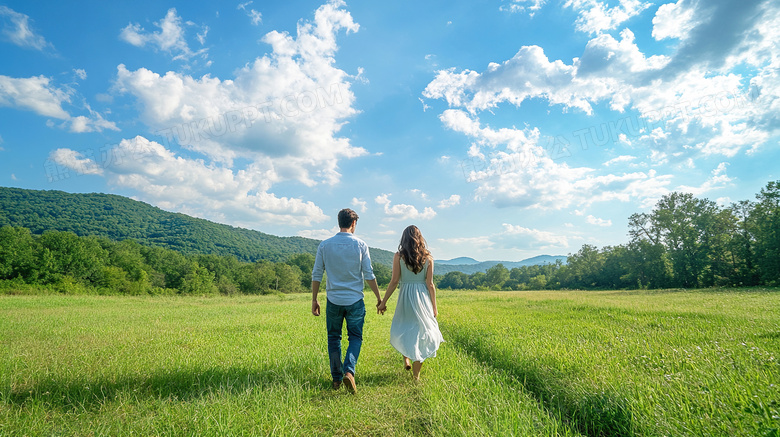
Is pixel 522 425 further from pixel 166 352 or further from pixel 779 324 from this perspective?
pixel 779 324

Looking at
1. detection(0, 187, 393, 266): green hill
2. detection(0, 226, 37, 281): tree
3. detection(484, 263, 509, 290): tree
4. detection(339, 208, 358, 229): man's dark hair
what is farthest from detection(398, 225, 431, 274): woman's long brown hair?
detection(0, 187, 393, 266): green hill

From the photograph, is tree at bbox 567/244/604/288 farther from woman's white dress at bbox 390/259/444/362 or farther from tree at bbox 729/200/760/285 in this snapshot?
woman's white dress at bbox 390/259/444/362

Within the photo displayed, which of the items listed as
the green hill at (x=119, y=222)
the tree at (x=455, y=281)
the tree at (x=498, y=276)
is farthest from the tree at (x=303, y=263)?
the tree at (x=498, y=276)

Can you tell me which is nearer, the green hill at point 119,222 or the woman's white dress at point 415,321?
the woman's white dress at point 415,321

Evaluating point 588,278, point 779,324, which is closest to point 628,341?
point 779,324

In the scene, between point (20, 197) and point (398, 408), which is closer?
point (398, 408)

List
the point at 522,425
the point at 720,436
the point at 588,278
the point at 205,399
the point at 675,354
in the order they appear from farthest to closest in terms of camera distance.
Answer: the point at 588,278, the point at 675,354, the point at 205,399, the point at 522,425, the point at 720,436

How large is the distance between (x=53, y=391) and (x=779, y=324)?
628 inches

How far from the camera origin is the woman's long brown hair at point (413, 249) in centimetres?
562

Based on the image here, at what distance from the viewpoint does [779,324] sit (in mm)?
8555

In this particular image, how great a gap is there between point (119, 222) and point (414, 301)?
167363 mm

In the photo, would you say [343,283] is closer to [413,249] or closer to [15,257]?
[413,249]

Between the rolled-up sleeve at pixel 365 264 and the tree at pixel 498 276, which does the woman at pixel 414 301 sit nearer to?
the rolled-up sleeve at pixel 365 264

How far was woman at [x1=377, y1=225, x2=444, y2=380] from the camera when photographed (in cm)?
551
